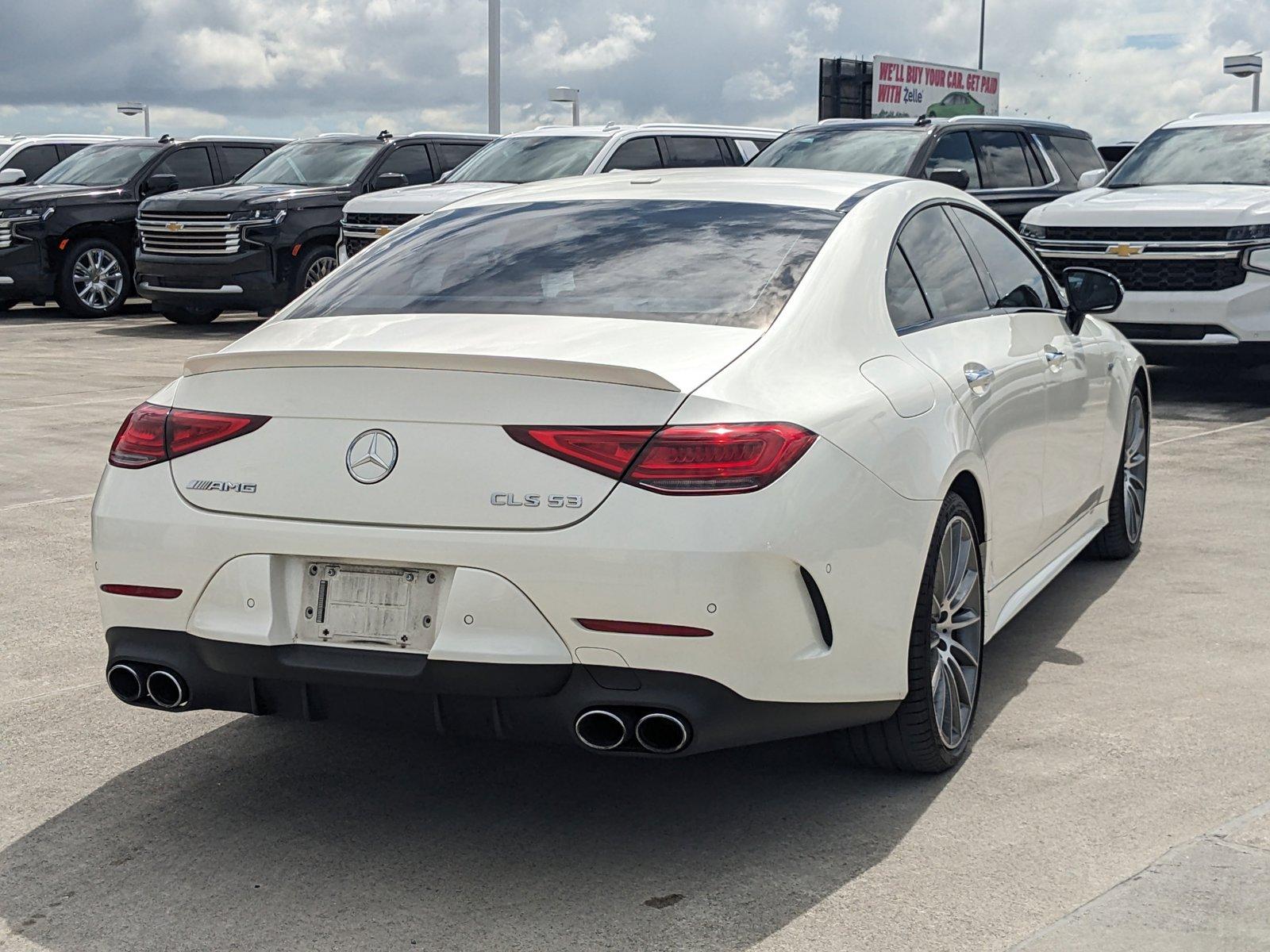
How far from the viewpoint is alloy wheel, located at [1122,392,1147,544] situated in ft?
21.6

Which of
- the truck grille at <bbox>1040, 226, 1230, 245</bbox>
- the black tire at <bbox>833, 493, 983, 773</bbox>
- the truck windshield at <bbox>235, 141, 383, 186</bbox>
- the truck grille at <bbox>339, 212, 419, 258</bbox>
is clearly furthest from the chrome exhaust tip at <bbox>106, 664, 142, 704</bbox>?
the truck windshield at <bbox>235, 141, 383, 186</bbox>

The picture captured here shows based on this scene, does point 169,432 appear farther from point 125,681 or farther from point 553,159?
point 553,159

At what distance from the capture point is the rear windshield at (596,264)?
398cm

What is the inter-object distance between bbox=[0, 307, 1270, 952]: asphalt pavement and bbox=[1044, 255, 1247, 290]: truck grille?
19.9ft

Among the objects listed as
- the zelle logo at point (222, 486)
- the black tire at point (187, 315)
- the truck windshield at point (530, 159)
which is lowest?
the black tire at point (187, 315)

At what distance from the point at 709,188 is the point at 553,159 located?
444 inches

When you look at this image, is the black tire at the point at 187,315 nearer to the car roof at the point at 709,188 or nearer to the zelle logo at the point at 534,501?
the car roof at the point at 709,188

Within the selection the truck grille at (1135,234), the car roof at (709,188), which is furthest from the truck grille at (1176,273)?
the car roof at (709,188)

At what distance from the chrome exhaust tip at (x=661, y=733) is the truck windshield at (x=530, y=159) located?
12187 millimetres

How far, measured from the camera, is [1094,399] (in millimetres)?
5770

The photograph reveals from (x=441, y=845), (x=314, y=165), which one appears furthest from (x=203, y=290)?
(x=441, y=845)

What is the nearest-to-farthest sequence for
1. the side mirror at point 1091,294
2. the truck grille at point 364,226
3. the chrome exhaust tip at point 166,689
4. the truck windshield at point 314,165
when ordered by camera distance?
the chrome exhaust tip at point 166,689, the side mirror at point 1091,294, the truck grille at point 364,226, the truck windshield at point 314,165

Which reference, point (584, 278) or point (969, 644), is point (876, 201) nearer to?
point (584, 278)

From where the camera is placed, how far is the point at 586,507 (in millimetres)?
3371
